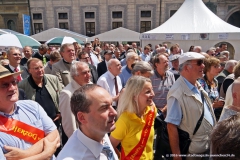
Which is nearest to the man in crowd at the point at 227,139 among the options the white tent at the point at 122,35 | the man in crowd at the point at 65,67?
the man in crowd at the point at 65,67

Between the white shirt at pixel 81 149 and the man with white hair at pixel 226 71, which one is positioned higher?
the man with white hair at pixel 226 71

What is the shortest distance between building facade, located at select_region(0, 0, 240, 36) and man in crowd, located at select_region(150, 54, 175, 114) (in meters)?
20.0

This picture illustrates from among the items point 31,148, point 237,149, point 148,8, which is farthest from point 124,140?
point 148,8

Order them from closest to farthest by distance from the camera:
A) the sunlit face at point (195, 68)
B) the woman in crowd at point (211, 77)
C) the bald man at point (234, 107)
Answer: the bald man at point (234, 107) < the sunlit face at point (195, 68) < the woman in crowd at point (211, 77)

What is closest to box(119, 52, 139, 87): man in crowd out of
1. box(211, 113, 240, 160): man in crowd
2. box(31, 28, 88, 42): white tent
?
box(211, 113, 240, 160): man in crowd

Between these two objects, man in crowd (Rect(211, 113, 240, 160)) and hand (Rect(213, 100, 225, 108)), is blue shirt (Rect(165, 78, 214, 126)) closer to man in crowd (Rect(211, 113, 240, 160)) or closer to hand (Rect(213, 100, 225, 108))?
hand (Rect(213, 100, 225, 108))

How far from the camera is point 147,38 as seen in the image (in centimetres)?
1054

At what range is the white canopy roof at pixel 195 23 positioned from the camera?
9.73m

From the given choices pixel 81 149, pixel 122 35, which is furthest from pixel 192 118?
pixel 122 35

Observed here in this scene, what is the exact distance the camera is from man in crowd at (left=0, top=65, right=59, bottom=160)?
1.60 m

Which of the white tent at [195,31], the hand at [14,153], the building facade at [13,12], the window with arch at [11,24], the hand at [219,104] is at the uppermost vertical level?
the building facade at [13,12]

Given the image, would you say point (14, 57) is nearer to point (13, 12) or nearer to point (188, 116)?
point (188, 116)

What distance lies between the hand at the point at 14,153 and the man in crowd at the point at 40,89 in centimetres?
162

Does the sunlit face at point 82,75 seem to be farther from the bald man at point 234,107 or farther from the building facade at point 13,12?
the building facade at point 13,12
